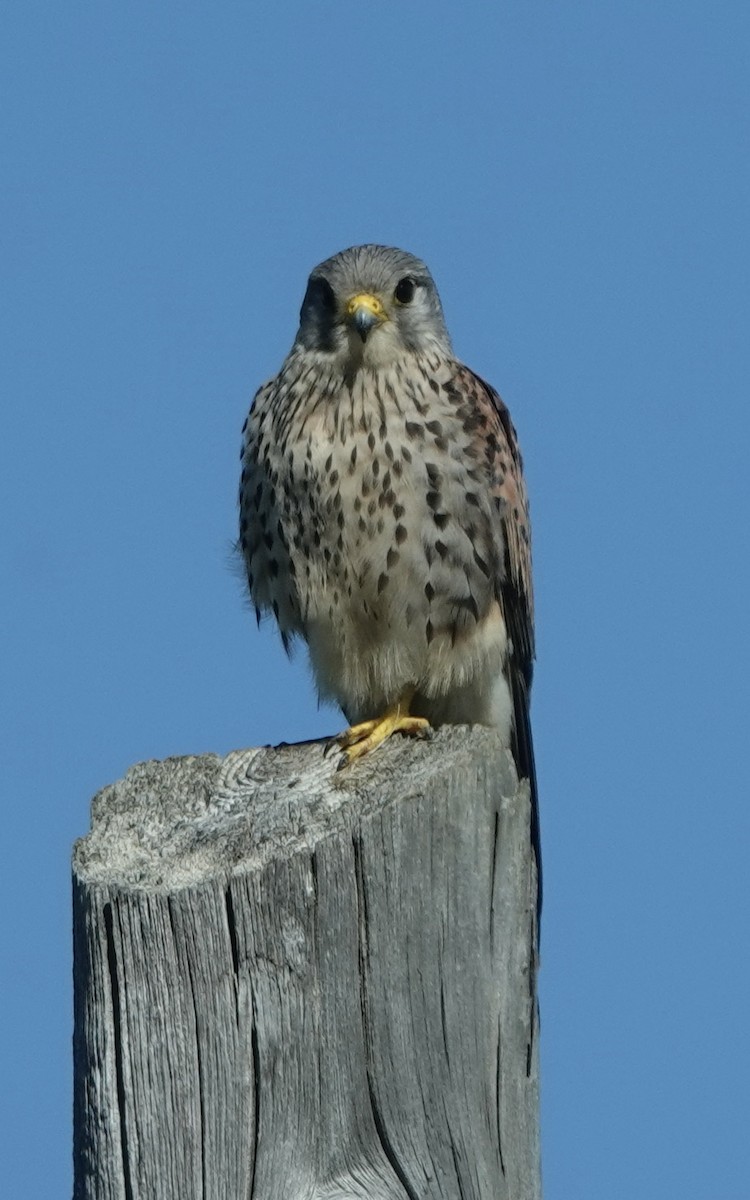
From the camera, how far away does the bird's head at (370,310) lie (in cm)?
489

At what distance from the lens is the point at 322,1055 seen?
93.3 inches

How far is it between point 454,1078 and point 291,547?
8.03 ft

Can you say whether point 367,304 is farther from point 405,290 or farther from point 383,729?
point 383,729

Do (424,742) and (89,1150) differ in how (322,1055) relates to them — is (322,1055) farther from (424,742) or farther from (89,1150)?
(424,742)

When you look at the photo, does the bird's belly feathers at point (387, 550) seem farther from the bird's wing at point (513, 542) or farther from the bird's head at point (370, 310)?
the bird's head at point (370, 310)

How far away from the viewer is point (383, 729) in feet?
14.6

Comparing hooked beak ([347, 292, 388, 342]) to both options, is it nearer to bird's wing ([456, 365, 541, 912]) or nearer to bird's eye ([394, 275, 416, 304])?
bird's eye ([394, 275, 416, 304])

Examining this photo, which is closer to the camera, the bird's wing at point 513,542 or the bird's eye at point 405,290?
the bird's wing at point 513,542

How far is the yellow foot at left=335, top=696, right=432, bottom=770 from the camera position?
3.73 metres

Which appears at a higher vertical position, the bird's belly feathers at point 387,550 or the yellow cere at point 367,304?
the yellow cere at point 367,304

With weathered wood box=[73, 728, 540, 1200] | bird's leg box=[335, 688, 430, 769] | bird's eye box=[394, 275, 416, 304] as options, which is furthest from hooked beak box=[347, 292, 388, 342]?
weathered wood box=[73, 728, 540, 1200]

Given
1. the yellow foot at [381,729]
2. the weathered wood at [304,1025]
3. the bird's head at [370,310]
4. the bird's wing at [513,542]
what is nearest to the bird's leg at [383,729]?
the yellow foot at [381,729]

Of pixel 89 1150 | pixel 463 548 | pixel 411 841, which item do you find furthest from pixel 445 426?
pixel 89 1150

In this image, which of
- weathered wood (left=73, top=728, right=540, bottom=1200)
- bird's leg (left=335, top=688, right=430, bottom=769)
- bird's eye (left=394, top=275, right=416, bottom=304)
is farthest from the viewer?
bird's eye (left=394, top=275, right=416, bottom=304)
